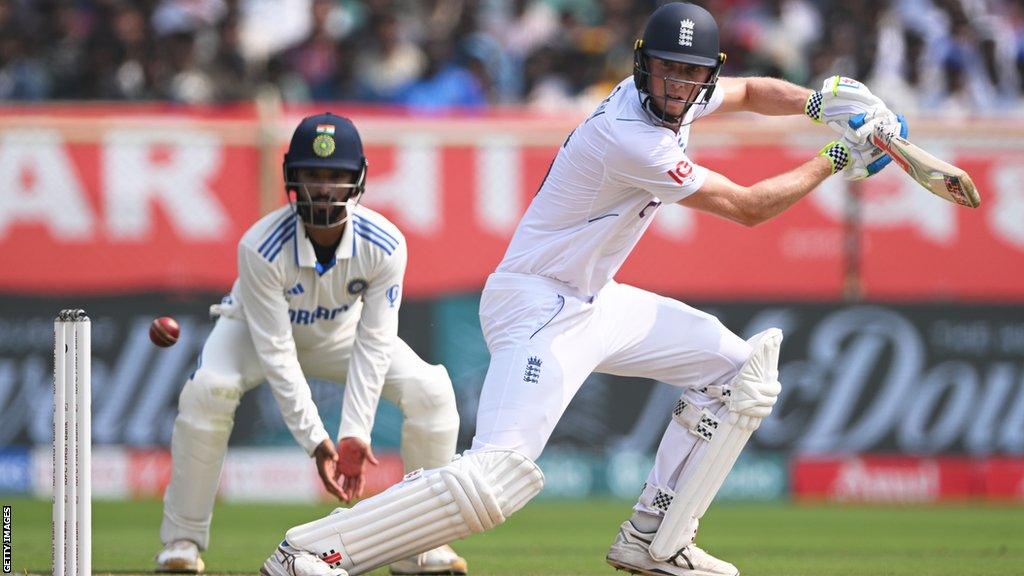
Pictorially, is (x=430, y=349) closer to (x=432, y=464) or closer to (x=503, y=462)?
(x=432, y=464)

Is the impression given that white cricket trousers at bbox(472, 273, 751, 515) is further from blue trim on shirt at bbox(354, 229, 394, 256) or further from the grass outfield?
the grass outfield

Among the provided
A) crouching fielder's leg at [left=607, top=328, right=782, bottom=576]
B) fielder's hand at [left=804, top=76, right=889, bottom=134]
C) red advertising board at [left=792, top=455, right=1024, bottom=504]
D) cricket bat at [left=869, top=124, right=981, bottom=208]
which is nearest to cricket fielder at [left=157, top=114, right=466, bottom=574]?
crouching fielder's leg at [left=607, top=328, right=782, bottom=576]

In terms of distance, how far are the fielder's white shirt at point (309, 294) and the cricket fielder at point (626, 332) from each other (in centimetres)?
60

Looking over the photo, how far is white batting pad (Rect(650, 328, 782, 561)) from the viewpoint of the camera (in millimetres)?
5406

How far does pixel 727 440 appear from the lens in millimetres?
5414

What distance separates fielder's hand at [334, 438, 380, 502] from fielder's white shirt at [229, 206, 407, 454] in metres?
0.12

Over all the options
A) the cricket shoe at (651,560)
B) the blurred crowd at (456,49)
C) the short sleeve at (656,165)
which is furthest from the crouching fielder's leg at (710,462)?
the blurred crowd at (456,49)

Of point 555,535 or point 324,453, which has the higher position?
point 324,453

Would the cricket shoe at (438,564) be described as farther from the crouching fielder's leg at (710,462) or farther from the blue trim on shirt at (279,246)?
the blue trim on shirt at (279,246)

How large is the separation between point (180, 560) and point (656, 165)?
2522 mm

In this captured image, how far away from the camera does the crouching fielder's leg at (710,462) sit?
5.41 meters

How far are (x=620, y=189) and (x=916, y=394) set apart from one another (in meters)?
5.65

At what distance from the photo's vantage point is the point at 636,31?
1322 cm

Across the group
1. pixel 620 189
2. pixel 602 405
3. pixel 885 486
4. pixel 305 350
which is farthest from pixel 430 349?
pixel 620 189
